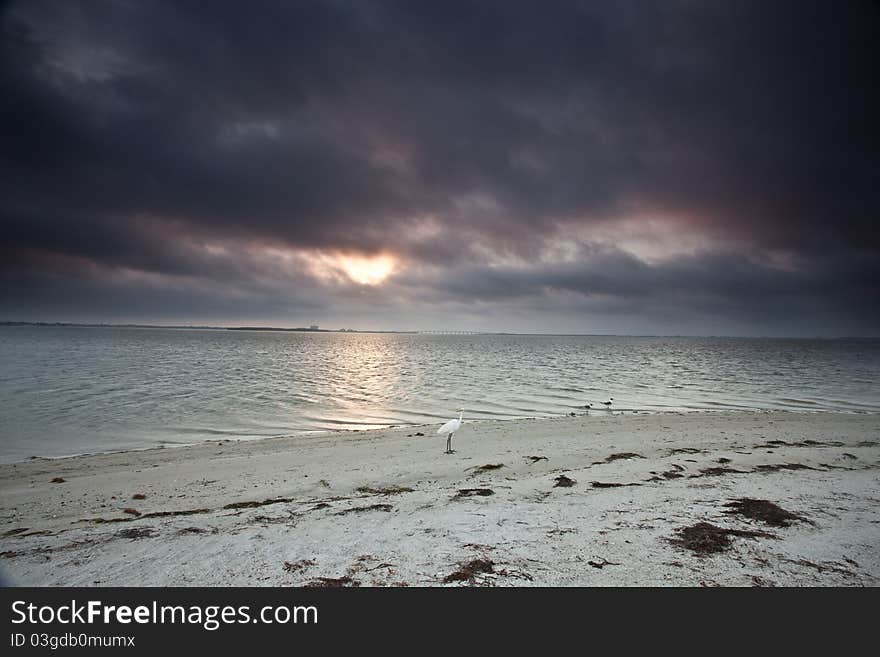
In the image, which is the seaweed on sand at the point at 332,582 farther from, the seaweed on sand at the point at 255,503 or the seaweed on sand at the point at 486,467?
the seaweed on sand at the point at 486,467

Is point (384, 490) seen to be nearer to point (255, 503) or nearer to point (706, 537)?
point (255, 503)

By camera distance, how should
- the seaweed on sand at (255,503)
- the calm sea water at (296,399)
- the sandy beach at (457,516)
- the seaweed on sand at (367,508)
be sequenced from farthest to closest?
the calm sea water at (296,399)
the seaweed on sand at (255,503)
the seaweed on sand at (367,508)
the sandy beach at (457,516)

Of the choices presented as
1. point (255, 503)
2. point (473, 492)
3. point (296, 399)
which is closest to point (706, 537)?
point (473, 492)

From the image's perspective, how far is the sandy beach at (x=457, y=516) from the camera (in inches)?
167

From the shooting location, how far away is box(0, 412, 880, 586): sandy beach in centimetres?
424

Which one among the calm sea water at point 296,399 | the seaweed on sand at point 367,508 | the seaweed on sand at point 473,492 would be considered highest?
the seaweed on sand at point 367,508

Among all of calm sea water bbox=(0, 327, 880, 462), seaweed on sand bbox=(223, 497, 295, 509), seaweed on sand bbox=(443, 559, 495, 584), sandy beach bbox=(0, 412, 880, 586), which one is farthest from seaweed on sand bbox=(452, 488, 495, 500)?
A: calm sea water bbox=(0, 327, 880, 462)

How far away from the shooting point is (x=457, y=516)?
591cm

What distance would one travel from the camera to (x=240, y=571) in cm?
431

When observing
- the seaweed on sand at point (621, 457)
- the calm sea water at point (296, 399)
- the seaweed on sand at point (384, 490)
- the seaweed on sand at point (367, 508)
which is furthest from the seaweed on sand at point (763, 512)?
the calm sea water at point (296, 399)

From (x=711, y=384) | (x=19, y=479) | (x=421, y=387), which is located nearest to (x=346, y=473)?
(x=19, y=479)

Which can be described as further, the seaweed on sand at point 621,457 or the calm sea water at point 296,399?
the calm sea water at point 296,399

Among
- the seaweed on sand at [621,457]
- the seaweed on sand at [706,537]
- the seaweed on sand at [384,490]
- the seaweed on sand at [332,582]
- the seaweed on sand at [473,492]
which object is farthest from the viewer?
the seaweed on sand at [621,457]

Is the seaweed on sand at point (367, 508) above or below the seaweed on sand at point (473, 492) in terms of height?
above
